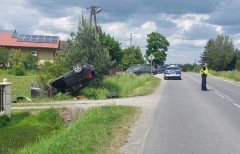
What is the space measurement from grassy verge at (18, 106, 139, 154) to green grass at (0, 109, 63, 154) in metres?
0.97

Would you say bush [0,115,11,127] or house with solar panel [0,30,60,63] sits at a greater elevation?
house with solar panel [0,30,60,63]

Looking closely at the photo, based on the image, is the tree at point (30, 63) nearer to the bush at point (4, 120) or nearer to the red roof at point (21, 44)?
the red roof at point (21, 44)

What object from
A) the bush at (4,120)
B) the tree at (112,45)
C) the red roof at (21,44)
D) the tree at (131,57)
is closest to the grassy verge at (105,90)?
the bush at (4,120)

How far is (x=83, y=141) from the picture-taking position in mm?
9469

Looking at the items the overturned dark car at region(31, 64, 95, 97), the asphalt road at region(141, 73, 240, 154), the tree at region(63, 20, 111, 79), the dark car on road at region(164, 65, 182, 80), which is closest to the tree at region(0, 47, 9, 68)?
the dark car on road at region(164, 65, 182, 80)

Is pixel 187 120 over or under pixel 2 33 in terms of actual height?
under

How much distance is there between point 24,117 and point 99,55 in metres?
13.7

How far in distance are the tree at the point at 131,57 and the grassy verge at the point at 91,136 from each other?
57023 millimetres

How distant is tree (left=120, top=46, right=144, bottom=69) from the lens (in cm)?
7439

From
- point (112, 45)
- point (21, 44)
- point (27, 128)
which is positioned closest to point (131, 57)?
point (112, 45)

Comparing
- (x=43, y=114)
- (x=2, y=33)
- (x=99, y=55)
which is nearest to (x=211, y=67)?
(x=2, y=33)

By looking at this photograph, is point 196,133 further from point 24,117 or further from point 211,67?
point 211,67

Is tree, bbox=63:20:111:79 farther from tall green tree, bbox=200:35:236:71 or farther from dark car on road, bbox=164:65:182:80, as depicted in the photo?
tall green tree, bbox=200:35:236:71

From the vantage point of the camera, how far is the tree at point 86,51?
29188 mm
